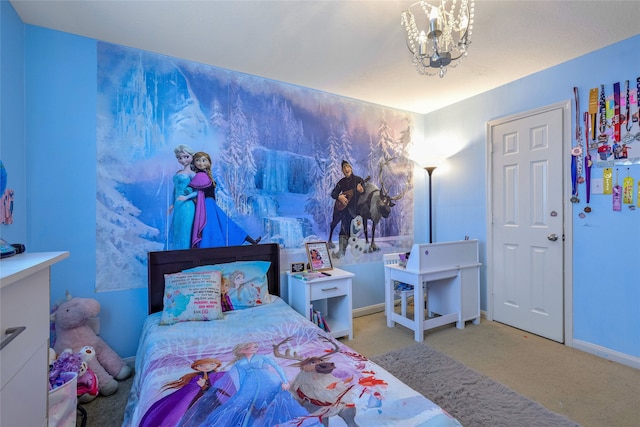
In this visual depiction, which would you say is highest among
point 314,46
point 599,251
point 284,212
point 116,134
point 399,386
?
point 314,46

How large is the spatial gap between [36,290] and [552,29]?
11.0 feet

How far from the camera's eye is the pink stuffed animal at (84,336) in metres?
1.93

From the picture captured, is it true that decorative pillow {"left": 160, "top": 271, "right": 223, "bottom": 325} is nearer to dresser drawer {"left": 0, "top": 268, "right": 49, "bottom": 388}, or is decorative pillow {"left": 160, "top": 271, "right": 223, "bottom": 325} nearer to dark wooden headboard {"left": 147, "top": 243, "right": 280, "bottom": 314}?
dark wooden headboard {"left": 147, "top": 243, "right": 280, "bottom": 314}

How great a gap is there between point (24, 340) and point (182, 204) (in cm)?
160

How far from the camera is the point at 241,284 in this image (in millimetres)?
2377

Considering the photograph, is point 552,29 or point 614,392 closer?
point 614,392

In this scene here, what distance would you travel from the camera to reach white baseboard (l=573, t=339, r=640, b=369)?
222 cm

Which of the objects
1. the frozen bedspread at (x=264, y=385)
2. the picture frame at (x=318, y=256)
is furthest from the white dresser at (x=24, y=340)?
the picture frame at (x=318, y=256)

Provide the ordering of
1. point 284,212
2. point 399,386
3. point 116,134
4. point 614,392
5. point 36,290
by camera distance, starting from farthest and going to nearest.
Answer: point 284,212
point 116,134
point 614,392
point 399,386
point 36,290

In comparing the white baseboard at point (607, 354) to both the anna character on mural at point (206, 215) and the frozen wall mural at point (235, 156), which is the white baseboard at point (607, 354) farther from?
the anna character on mural at point (206, 215)

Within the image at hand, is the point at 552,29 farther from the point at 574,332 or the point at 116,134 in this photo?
the point at 116,134

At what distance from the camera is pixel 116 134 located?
88.8 inches

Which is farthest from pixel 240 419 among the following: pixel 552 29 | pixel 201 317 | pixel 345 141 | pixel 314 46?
pixel 552 29

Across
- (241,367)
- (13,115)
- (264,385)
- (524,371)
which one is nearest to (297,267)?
(241,367)
